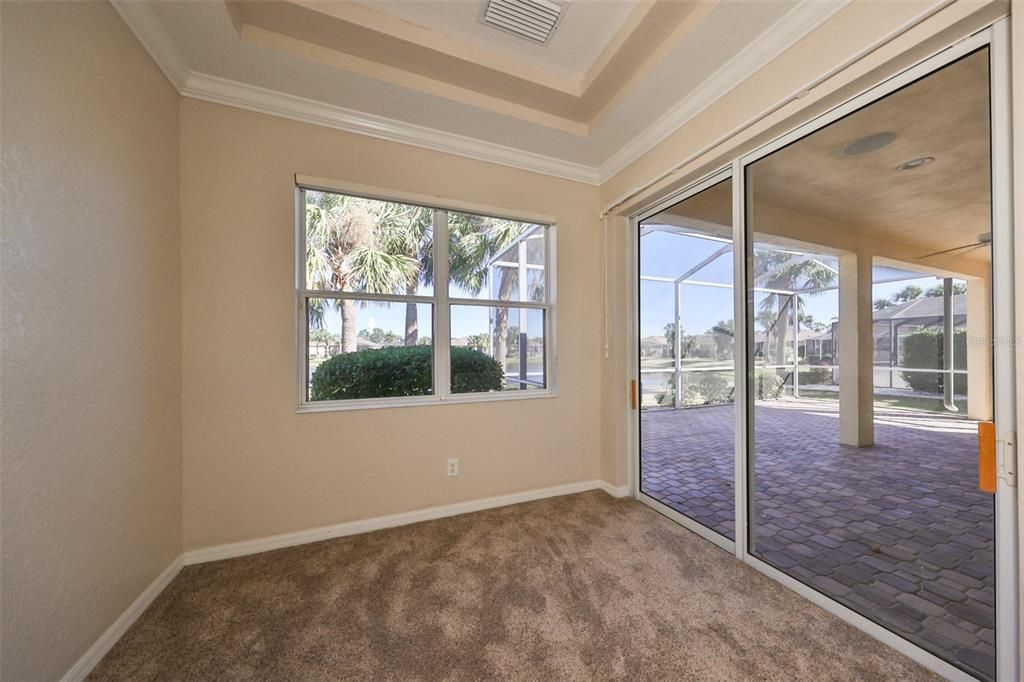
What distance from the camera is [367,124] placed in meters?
2.45

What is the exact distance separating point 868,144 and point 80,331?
3338mm

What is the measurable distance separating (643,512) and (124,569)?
114 inches

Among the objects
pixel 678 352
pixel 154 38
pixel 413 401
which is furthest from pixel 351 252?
pixel 678 352

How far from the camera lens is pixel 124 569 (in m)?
1.62

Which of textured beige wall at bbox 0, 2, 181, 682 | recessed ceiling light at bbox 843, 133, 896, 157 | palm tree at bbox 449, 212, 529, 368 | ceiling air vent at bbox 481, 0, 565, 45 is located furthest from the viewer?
palm tree at bbox 449, 212, 529, 368

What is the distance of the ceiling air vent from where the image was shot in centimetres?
185

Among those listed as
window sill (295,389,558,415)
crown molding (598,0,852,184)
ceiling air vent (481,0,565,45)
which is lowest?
window sill (295,389,558,415)

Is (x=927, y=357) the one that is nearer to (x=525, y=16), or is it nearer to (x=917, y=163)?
(x=917, y=163)

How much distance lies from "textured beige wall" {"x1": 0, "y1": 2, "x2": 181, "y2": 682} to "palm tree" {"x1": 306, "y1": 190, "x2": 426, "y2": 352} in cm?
72

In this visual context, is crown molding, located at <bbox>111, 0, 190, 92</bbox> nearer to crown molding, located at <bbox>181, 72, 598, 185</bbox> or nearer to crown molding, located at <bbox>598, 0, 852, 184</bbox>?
crown molding, located at <bbox>181, 72, 598, 185</bbox>

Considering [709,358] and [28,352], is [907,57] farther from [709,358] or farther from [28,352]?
[28,352]

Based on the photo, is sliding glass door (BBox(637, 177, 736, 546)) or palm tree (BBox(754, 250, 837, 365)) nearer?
palm tree (BBox(754, 250, 837, 365))

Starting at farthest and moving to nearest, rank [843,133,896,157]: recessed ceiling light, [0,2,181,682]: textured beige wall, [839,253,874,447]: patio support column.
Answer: [839,253,874,447]: patio support column < [843,133,896,157]: recessed ceiling light < [0,2,181,682]: textured beige wall

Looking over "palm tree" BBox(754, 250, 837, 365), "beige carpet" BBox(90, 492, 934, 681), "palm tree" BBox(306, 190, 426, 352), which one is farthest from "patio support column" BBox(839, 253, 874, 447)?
"palm tree" BBox(306, 190, 426, 352)
